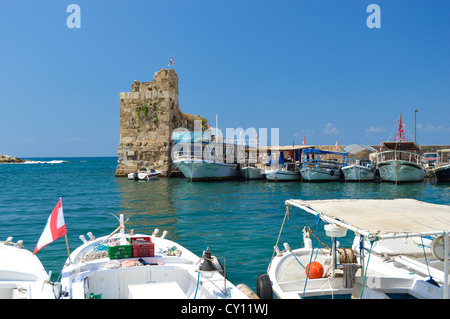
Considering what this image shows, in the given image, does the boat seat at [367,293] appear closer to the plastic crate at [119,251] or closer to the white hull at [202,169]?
the plastic crate at [119,251]

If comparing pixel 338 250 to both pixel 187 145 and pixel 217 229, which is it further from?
pixel 187 145

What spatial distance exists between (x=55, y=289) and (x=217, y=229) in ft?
28.0

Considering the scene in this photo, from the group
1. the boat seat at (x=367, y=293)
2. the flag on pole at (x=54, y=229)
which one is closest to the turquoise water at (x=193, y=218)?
the boat seat at (x=367, y=293)

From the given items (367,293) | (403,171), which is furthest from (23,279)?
(403,171)

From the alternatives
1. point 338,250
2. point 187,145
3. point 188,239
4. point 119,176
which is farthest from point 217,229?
point 119,176

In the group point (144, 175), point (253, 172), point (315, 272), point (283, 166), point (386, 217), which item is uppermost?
point (386, 217)

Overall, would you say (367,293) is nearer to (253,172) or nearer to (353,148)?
(253,172)

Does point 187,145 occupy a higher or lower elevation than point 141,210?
higher

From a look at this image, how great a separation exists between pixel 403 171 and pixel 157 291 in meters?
30.4

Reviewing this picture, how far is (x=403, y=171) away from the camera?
31453 millimetres

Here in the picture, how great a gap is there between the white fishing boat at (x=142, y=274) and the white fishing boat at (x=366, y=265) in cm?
114

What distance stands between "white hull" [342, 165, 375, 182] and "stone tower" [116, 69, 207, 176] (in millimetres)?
18213

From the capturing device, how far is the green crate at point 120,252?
6.80 meters

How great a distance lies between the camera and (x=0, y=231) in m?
13.6
